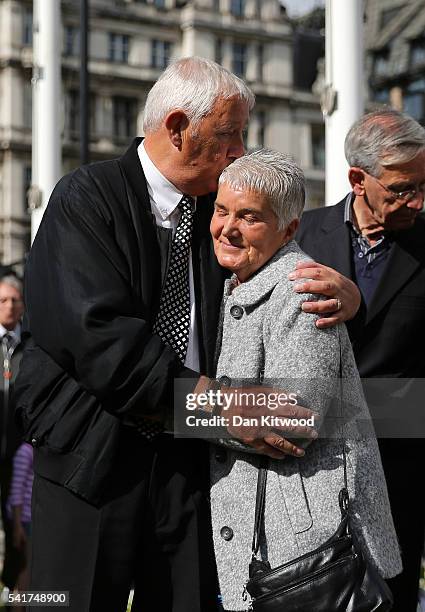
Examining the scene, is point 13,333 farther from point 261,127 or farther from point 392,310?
point 261,127

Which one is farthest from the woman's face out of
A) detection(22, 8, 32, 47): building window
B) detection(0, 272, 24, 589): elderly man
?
detection(22, 8, 32, 47): building window

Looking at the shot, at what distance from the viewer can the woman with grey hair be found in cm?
297

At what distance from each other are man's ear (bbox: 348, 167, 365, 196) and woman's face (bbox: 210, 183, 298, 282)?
3.62ft

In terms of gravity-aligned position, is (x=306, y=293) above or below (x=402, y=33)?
below

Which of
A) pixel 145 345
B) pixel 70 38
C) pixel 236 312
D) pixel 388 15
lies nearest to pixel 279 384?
pixel 236 312

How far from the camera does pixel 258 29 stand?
197 ft

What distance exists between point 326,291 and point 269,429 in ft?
1.30

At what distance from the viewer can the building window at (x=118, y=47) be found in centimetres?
5569

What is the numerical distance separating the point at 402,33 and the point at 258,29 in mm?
8613

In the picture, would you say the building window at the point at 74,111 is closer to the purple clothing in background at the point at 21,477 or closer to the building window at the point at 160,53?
the building window at the point at 160,53

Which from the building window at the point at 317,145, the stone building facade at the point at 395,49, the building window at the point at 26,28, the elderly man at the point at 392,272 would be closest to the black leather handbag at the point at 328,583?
the elderly man at the point at 392,272

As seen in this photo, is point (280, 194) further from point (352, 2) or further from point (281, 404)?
point (352, 2)

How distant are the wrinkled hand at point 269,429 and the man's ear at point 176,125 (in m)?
0.76

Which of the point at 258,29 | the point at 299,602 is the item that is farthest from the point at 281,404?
the point at 258,29
